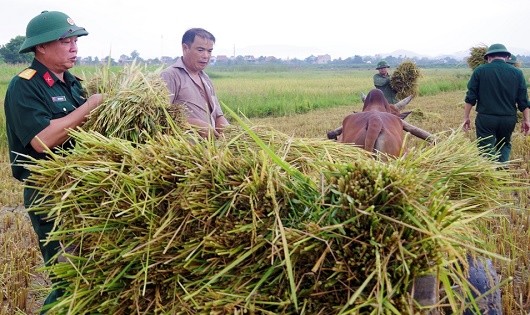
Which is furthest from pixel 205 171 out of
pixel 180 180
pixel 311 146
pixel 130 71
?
pixel 130 71

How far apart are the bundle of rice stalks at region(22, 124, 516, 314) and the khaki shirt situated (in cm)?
165

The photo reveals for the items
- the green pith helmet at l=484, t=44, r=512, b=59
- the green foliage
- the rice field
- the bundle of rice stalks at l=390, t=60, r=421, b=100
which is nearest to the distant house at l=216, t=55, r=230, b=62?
the green foliage

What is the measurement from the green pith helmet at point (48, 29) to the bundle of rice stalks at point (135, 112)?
14.8 inches

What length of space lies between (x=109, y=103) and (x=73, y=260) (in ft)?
2.96

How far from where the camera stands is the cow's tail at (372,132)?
3.53m

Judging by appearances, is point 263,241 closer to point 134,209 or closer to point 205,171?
point 205,171

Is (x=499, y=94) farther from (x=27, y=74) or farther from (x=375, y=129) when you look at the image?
(x=27, y=74)

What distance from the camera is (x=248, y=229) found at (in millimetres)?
1768

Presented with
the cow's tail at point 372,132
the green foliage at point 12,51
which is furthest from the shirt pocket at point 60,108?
the green foliage at point 12,51

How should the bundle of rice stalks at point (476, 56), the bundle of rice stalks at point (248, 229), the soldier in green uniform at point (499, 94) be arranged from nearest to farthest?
the bundle of rice stalks at point (248, 229) → the soldier in green uniform at point (499, 94) → the bundle of rice stalks at point (476, 56)

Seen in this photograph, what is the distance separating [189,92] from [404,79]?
30.0 ft

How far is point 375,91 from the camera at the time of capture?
170 inches

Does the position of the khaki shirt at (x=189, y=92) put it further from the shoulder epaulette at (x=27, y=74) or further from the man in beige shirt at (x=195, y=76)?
the shoulder epaulette at (x=27, y=74)

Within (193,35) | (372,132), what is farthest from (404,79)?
(372,132)
